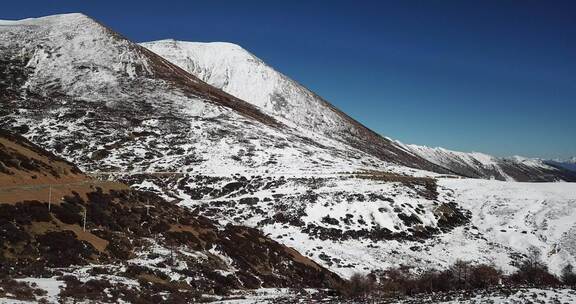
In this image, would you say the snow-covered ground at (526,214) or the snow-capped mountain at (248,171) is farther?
the snow-capped mountain at (248,171)

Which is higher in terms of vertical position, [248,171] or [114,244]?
[248,171]

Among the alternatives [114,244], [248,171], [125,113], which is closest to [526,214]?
[248,171]

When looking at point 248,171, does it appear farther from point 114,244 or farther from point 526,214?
point 114,244

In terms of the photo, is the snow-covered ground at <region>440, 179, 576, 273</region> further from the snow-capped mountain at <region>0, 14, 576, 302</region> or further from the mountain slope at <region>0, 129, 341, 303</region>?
the mountain slope at <region>0, 129, 341, 303</region>

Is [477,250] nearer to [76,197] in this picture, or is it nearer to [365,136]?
[76,197]

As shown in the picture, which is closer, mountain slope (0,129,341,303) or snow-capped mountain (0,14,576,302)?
mountain slope (0,129,341,303)

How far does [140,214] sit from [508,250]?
4168cm

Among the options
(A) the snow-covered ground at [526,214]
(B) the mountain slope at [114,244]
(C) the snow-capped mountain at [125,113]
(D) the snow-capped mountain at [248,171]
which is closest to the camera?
(B) the mountain slope at [114,244]

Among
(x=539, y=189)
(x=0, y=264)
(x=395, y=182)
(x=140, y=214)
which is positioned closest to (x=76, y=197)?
(x=140, y=214)

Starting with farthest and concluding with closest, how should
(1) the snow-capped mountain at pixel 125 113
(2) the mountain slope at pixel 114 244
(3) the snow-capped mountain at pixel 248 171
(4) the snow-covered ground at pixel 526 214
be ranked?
(1) the snow-capped mountain at pixel 125 113, (3) the snow-capped mountain at pixel 248 171, (4) the snow-covered ground at pixel 526 214, (2) the mountain slope at pixel 114 244

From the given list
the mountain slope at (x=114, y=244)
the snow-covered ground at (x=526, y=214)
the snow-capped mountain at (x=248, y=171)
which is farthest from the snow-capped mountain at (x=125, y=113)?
the mountain slope at (x=114, y=244)

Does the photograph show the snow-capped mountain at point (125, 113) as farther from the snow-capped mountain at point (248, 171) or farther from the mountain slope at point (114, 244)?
the mountain slope at point (114, 244)

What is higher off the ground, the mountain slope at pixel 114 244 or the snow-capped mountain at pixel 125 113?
the snow-capped mountain at pixel 125 113

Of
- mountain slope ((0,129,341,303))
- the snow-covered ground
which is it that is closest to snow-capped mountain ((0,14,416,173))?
the snow-covered ground
